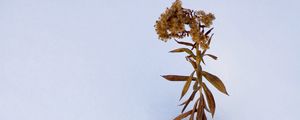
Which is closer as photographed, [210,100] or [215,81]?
[215,81]

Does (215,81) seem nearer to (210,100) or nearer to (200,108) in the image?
(210,100)

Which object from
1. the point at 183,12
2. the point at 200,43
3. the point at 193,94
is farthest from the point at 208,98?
the point at 183,12

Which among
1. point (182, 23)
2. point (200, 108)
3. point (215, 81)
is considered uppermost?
point (182, 23)

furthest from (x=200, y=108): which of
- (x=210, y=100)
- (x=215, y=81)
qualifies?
(x=215, y=81)

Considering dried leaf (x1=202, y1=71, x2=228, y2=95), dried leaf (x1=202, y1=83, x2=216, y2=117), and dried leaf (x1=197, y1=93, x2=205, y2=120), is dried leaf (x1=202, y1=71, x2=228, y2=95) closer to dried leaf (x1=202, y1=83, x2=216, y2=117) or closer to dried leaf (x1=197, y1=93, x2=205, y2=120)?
dried leaf (x1=202, y1=83, x2=216, y2=117)

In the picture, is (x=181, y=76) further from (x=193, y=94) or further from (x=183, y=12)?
(x=183, y=12)

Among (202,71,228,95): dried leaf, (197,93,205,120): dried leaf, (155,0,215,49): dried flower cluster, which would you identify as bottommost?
(197,93,205,120): dried leaf

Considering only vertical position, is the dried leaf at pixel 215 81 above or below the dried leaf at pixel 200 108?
above

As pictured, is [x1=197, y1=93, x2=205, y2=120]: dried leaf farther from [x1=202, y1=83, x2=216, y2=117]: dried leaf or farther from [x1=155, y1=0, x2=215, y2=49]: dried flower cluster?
[x1=155, y1=0, x2=215, y2=49]: dried flower cluster

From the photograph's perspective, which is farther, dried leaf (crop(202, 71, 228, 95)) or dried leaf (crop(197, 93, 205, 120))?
dried leaf (crop(197, 93, 205, 120))

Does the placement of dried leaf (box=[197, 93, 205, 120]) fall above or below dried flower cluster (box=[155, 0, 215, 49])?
below

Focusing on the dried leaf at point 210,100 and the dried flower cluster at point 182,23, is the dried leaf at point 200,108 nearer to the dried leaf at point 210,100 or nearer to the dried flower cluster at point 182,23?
the dried leaf at point 210,100
